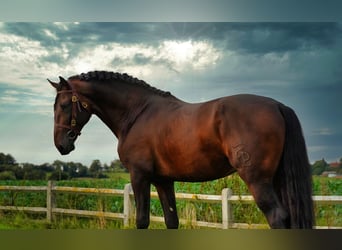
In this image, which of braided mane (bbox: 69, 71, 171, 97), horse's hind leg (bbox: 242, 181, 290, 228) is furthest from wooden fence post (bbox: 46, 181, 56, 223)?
horse's hind leg (bbox: 242, 181, 290, 228)

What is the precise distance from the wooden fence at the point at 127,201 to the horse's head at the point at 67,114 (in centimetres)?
104

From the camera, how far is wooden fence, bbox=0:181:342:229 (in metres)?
3.66

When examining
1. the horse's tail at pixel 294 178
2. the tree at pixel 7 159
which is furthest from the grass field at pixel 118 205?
the horse's tail at pixel 294 178

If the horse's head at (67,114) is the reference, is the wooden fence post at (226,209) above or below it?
below

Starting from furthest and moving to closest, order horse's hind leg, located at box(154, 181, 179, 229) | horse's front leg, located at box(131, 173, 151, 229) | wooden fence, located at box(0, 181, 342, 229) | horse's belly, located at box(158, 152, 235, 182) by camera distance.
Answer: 1. wooden fence, located at box(0, 181, 342, 229)
2. horse's hind leg, located at box(154, 181, 179, 229)
3. horse's front leg, located at box(131, 173, 151, 229)
4. horse's belly, located at box(158, 152, 235, 182)

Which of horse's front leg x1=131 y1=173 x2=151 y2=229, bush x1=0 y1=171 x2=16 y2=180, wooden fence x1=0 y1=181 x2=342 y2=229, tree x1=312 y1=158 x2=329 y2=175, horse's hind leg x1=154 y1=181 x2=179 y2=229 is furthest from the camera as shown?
bush x1=0 y1=171 x2=16 y2=180

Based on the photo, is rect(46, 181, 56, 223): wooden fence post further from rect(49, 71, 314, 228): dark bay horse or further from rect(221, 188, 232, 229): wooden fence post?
rect(221, 188, 232, 229): wooden fence post

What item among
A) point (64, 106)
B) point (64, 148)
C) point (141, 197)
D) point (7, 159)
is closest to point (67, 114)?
point (64, 106)

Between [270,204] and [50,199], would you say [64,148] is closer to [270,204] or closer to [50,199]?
[50,199]

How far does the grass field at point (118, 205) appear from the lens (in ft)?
12.0

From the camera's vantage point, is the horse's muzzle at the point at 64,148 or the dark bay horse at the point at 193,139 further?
the horse's muzzle at the point at 64,148

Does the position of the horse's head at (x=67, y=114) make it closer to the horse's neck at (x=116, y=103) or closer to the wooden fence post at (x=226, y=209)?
the horse's neck at (x=116, y=103)

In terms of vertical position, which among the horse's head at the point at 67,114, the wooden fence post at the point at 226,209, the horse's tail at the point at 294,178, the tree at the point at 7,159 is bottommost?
the wooden fence post at the point at 226,209

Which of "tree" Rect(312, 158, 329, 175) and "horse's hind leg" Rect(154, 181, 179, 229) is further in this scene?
"tree" Rect(312, 158, 329, 175)
